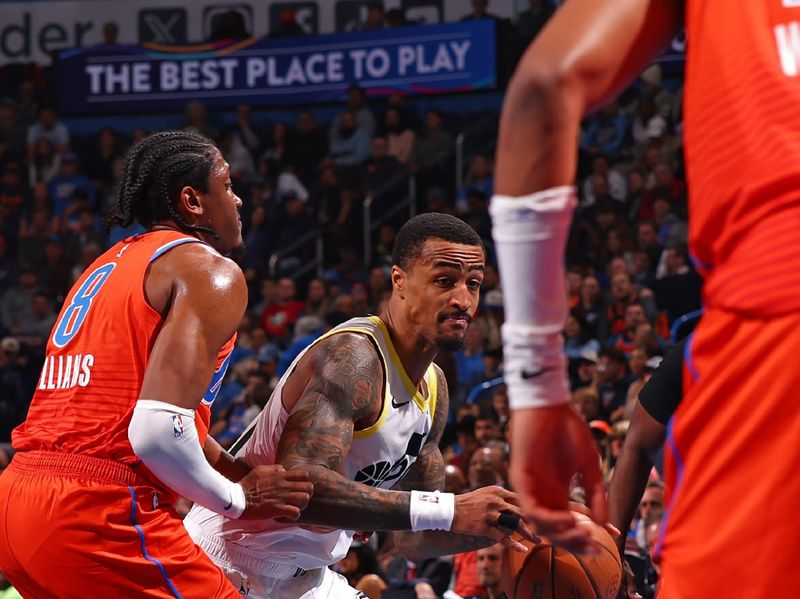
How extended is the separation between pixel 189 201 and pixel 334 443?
2.80ft

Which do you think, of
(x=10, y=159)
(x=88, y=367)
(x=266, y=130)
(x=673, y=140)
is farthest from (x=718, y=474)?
(x=10, y=159)

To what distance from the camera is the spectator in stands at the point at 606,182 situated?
42.2 ft

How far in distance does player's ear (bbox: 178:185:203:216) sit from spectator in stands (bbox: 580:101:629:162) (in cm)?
1044

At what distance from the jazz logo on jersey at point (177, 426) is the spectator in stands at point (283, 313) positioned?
10.00 m

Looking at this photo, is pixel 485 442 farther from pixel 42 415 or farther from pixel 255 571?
pixel 42 415

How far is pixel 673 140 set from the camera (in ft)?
43.0

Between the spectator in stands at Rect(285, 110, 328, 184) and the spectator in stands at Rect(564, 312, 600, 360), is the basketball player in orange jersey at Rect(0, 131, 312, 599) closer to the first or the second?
the spectator in stands at Rect(564, 312, 600, 360)

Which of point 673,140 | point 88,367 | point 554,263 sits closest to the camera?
point 554,263

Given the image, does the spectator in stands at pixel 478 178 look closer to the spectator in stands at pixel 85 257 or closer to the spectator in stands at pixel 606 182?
the spectator in stands at pixel 606 182

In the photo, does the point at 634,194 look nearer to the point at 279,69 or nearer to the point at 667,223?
the point at 667,223

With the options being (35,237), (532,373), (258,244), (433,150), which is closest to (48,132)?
(35,237)

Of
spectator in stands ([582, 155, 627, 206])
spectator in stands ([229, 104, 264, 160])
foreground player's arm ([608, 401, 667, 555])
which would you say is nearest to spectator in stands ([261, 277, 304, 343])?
spectator in stands ([229, 104, 264, 160])

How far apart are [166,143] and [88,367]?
83cm

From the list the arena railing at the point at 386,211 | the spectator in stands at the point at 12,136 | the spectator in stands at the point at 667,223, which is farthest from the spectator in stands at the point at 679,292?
the spectator in stands at the point at 12,136
